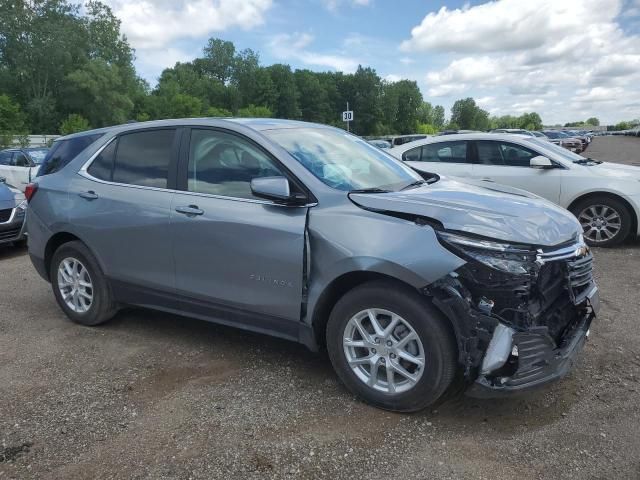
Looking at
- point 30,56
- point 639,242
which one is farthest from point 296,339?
point 30,56

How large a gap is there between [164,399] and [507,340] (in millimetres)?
2118

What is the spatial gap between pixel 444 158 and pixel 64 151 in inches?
225

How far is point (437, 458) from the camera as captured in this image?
277cm

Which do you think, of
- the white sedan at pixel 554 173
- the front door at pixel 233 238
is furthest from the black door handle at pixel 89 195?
the white sedan at pixel 554 173

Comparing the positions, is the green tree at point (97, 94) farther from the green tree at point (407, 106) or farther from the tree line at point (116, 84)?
the green tree at point (407, 106)

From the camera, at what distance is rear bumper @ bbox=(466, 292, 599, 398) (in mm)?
2814

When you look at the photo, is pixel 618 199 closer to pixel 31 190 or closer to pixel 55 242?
pixel 55 242

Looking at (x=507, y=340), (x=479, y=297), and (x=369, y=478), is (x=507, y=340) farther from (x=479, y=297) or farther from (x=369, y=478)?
(x=369, y=478)

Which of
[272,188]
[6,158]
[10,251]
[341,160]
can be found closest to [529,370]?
[272,188]

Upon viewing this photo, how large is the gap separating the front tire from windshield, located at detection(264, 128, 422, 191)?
804 mm

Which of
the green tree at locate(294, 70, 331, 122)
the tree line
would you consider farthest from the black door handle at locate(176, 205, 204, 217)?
the green tree at locate(294, 70, 331, 122)

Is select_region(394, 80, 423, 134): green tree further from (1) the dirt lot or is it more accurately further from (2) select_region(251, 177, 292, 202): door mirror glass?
(2) select_region(251, 177, 292, 202): door mirror glass

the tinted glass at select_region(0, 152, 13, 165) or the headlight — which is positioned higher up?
the headlight

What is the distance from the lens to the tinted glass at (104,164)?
4477 millimetres
